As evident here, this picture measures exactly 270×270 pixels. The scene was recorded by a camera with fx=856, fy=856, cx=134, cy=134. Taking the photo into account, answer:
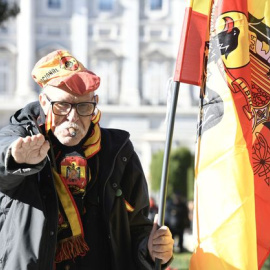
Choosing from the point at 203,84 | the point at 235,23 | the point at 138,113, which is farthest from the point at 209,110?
the point at 138,113

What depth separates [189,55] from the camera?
2566 mm

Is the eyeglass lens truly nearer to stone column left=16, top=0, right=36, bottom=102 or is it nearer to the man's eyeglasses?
the man's eyeglasses

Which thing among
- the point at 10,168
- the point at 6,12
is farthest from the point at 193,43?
the point at 6,12

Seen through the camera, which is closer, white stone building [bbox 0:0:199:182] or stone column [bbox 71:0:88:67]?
white stone building [bbox 0:0:199:182]

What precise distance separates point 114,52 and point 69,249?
2789 centimetres

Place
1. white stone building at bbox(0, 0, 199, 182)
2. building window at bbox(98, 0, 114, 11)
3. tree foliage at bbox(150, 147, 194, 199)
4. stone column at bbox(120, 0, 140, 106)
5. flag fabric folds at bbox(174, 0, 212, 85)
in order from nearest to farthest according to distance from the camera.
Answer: flag fabric folds at bbox(174, 0, 212, 85) → tree foliage at bbox(150, 147, 194, 199) → white stone building at bbox(0, 0, 199, 182) → stone column at bbox(120, 0, 140, 106) → building window at bbox(98, 0, 114, 11)

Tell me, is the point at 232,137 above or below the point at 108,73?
above

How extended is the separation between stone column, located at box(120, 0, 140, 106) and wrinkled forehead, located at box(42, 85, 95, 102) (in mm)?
26890

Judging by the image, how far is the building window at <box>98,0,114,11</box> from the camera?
30.2 meters

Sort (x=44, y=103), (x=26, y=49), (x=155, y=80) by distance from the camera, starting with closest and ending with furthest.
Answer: (x=44, y=103)
(x=26, y=49)
(x=155, y=80)

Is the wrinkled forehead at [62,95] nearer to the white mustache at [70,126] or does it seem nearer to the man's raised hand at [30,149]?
the white mustache at [70,126]

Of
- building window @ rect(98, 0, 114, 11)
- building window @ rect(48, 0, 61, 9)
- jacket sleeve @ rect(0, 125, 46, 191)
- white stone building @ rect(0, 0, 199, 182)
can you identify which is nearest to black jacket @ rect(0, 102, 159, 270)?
jacket sleeve @ rect(0, 125, 46, 191)

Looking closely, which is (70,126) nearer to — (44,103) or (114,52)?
(44,103)

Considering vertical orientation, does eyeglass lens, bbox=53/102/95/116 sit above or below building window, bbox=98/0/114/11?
above
